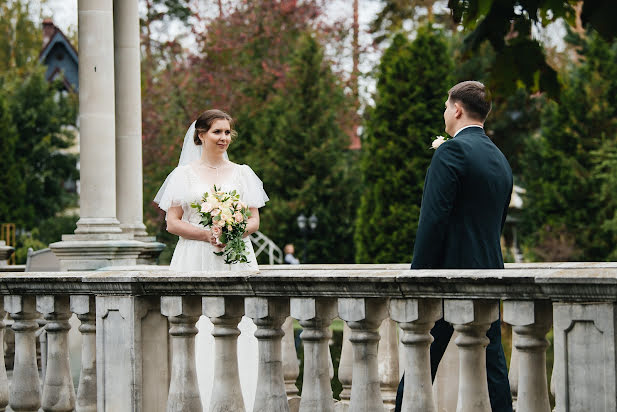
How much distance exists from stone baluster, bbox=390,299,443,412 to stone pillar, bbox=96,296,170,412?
153cm

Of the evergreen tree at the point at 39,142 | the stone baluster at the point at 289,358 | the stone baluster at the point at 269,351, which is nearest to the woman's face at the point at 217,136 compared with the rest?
the stone baluster at the point at 289,358

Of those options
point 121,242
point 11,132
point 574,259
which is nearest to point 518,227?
point 574,259

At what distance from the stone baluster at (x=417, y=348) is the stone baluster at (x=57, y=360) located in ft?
6.81

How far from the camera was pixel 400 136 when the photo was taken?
1065 inches

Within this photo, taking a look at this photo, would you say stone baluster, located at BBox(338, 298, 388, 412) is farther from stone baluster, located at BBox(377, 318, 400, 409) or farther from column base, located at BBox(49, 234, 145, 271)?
column base, located at BBox(49, 234, 145, 271)

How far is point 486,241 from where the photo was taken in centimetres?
564

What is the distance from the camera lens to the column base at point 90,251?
11.6 meters

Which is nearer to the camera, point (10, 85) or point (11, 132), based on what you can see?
point (11, 132)

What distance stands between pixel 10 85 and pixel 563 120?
1950cm

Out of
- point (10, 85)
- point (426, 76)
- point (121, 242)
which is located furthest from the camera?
point (10, 85)

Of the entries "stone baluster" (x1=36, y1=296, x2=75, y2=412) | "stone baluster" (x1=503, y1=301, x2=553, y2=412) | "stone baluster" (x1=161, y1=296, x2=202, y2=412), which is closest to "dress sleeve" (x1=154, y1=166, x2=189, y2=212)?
"stone baluster" (x1=36, y1=296, x2=75, y2=412)

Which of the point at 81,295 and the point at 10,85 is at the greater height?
the point at 10,85

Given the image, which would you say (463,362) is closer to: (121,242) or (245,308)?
(245,308)

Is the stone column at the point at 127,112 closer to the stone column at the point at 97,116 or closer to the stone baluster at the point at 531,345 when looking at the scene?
the stone column at the point at 97,116
